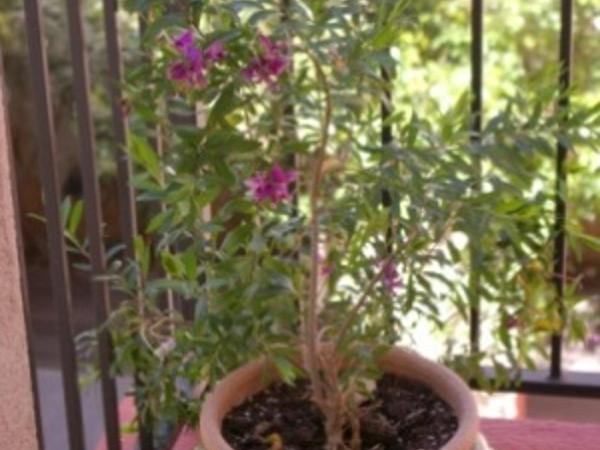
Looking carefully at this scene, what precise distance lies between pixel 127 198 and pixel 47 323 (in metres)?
2.42

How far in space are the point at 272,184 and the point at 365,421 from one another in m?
0.44

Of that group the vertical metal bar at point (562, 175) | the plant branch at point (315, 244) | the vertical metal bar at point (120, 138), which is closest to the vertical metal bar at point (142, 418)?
the vertical metal bar at point (120, 138)

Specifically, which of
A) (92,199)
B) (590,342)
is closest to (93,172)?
(92,199)

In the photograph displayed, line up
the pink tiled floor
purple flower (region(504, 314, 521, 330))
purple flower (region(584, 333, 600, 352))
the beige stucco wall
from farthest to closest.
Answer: the pink tiled floor < purple flower (region(584, 333, 600, 352)) < purple flower (region(504, 314, 521, 330)) < the beige stucco wall

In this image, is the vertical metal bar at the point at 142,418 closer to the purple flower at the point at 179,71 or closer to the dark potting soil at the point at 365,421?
the dark potting soil at the point at 365,421

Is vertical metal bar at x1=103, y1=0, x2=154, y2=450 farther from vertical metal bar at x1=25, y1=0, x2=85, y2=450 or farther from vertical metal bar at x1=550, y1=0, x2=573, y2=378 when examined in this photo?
vertical metal bar at x1=550, y1=0, x2=573, y2=378

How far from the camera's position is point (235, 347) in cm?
138

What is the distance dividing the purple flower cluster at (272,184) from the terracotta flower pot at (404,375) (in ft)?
1.09

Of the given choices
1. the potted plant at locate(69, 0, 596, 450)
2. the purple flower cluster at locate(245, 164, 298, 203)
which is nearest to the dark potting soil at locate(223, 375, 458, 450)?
the potted plant at locate(69, 0, 596, 450)

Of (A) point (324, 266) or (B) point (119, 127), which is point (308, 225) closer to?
(A) point (324, 266)

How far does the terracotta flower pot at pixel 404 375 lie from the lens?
1.38 meters

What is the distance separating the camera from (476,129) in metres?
1.59

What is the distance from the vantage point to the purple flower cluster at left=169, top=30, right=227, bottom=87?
1.16 m

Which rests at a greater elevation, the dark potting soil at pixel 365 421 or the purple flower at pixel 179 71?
the purple flower at pixel 179 71
